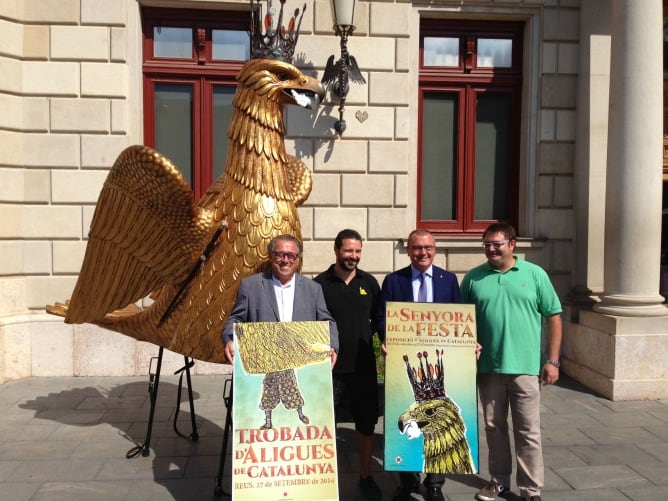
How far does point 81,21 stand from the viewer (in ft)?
20.5

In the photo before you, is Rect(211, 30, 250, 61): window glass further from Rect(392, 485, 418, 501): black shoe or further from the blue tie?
Rect(392, 485, 418, 501): black shoe

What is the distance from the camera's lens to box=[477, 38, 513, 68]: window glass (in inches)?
278

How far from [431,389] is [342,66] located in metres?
4.25

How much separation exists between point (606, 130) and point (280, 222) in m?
4.91

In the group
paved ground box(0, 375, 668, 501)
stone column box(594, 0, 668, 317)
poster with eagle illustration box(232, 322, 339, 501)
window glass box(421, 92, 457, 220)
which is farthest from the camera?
window glass box(421, 92, 457, 220)

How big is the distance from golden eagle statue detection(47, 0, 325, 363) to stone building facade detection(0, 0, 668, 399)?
116 inches

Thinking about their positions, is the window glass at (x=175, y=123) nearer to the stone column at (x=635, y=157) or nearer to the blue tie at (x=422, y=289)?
the blue tie at (x=422, y=289)

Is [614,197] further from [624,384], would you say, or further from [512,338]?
[512,338]

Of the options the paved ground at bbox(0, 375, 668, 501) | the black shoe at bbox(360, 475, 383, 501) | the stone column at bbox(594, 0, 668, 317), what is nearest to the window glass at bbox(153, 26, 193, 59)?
the paved ground at bbox(0, 375, 668, 501)

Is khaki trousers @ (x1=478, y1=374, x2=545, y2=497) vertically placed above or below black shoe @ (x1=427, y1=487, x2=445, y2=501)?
above

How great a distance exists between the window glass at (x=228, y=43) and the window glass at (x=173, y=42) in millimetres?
296

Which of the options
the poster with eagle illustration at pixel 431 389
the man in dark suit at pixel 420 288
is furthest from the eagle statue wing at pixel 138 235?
the poster with eagle illustration at pixel 431 389

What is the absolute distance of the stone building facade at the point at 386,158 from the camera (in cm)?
578

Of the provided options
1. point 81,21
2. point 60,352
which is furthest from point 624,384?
point 81,21
